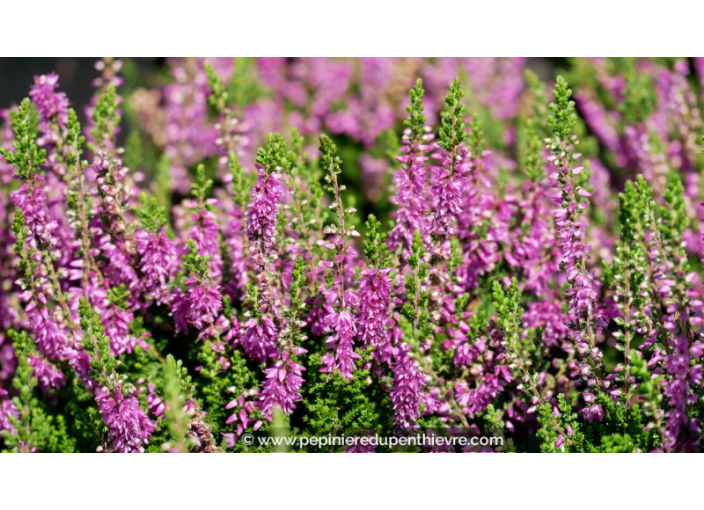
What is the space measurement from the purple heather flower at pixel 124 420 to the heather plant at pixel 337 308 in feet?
0.04

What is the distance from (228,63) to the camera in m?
6.50

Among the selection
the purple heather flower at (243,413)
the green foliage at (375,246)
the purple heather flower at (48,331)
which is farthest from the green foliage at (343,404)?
the purple heather flower at (48,331)

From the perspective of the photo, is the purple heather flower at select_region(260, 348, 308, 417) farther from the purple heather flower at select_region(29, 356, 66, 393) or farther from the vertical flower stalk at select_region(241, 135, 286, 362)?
the purple heather flower at select_region(29, 356, 66, 393)

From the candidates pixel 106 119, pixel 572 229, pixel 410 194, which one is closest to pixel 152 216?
pixel 106 119

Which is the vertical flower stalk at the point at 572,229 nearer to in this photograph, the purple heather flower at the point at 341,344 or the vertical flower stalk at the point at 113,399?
the purple heather flower at the point at 341,344

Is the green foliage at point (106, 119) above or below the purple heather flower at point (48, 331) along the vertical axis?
above

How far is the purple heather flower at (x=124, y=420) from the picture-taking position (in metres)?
2.96

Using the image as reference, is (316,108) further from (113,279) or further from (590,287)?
(590,287)

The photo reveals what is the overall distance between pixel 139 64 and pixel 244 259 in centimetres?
509

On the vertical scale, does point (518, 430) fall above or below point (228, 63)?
below

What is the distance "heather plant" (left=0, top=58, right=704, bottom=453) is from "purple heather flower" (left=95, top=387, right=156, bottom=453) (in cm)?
1

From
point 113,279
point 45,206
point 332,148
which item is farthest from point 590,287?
point 45,206

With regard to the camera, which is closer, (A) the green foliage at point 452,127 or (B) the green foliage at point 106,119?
(A) the green foliage at point 452,127
